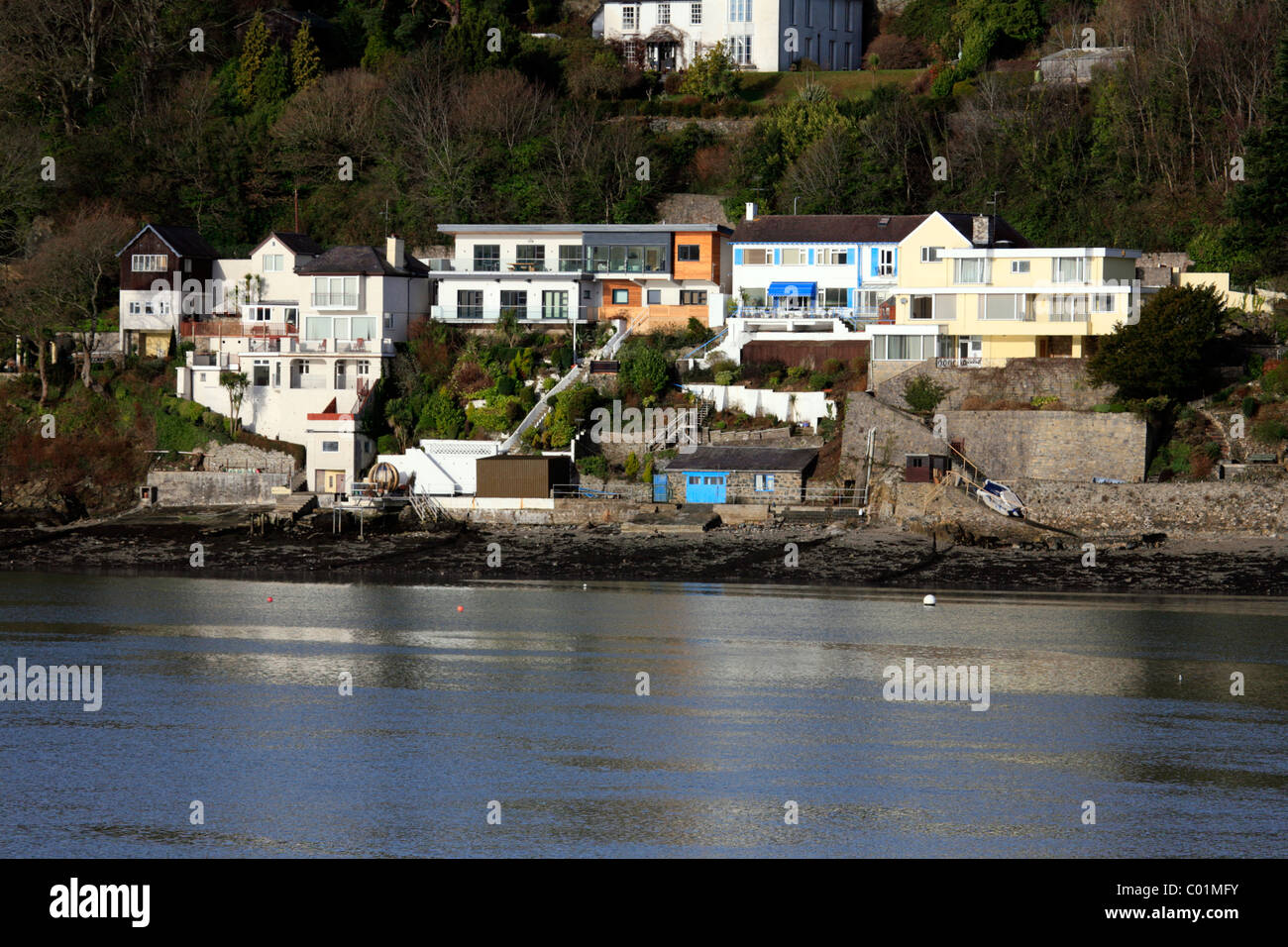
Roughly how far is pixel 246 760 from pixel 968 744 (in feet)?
35.0

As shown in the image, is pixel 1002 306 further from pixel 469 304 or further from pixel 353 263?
pixel 353 263

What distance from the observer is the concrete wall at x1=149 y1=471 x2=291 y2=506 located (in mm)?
50250

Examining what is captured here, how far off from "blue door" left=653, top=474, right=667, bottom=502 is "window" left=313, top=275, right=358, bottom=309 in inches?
519

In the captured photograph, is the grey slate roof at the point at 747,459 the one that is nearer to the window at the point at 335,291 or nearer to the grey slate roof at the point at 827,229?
the grey slate roof at the point at 827,229

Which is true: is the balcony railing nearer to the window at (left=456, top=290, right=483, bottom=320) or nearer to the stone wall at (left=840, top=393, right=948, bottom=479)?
the window at (left=456, top=290, right=483, bottom=320)

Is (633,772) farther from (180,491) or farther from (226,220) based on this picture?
(226,220)

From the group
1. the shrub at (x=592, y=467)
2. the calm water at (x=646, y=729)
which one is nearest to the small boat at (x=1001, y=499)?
the calm water at (x=646, y=729)

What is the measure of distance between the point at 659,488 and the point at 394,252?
49.6ft

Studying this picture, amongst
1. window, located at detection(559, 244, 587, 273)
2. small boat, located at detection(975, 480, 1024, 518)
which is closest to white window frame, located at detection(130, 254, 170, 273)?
window, located at detection(559, 244, 587, 273)

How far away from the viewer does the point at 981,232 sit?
51.6m

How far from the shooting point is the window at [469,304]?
55.9 metres

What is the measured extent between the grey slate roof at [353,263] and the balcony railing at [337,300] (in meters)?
0.70

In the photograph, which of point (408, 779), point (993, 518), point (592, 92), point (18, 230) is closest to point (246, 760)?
point (408, 779)
